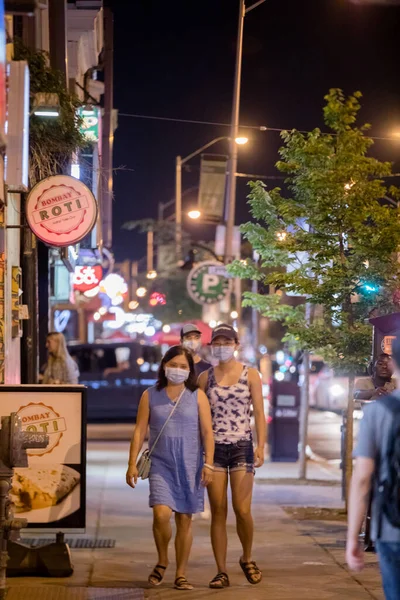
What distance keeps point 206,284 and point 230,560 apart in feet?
39.5

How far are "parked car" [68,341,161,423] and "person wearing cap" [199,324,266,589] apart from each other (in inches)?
720

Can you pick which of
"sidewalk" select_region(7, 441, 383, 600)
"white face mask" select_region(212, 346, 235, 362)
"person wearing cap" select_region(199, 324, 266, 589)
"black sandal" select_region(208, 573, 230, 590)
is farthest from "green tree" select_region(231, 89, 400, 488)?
"black sandal" select_region(208, 573, 230, 590)

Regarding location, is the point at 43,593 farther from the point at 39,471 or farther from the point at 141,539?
the point at 141,539

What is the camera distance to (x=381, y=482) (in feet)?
15.2

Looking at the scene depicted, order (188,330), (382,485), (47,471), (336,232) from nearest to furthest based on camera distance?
(382,485) → (47,471) → (188,330) → (336,232)

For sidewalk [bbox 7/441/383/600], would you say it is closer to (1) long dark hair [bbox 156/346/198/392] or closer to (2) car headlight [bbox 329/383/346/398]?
(1) long dark hair [bbox 156/346/198/392]

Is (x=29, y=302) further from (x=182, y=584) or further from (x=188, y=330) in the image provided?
(x=182, y=584)

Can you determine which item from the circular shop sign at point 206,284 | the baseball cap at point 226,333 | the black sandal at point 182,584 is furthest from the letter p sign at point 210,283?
the black sandal at point 182,584

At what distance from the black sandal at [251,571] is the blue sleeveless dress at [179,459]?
651 millimetres

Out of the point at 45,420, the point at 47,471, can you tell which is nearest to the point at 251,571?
the point at 47,471

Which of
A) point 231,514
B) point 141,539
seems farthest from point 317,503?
point 141,539

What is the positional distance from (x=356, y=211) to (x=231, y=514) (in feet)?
13.1

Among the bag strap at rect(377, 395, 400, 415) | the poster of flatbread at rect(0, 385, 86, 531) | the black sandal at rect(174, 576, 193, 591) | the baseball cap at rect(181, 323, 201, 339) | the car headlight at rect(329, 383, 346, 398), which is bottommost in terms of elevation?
the car headlight at rect(329, 383, 346, 398)

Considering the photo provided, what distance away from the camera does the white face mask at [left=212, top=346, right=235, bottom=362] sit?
8.68 meters
